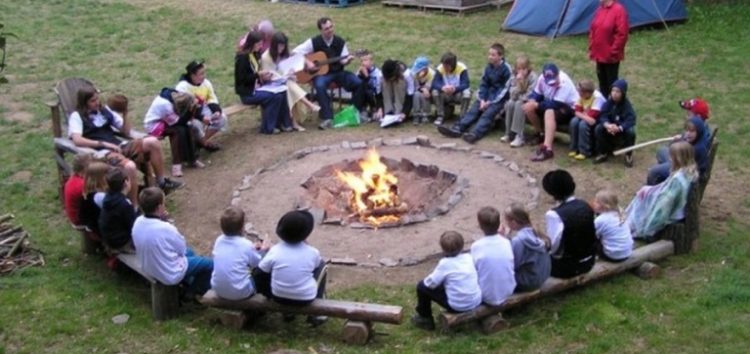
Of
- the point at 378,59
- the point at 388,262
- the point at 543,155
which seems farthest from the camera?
the point at 378,59

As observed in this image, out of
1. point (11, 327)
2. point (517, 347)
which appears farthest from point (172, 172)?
point (517, 347)

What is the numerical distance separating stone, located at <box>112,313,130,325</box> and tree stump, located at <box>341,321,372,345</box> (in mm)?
1753

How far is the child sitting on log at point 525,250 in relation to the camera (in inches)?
278

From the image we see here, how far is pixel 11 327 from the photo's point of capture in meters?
7.19

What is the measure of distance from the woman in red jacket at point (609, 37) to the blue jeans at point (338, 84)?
120 inches

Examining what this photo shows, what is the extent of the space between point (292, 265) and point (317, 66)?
18.9 ft

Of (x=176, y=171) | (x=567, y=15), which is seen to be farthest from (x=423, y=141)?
(x=567, y=15)

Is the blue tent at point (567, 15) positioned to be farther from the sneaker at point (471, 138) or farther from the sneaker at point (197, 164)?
the sneaker at point (197, 164)

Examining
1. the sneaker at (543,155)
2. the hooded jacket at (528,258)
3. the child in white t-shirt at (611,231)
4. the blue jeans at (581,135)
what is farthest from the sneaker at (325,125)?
the hooded jacket at (528,258)

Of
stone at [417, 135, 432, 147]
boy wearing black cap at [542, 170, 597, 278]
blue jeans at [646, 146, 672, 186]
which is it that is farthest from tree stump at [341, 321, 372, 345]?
stone at [417, 135, 432, 147]

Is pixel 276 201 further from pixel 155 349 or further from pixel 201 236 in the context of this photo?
pixel 155 349

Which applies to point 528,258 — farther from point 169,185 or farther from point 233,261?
point 169,185

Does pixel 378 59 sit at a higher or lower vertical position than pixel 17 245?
higher

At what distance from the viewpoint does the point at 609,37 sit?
39.2 feet
